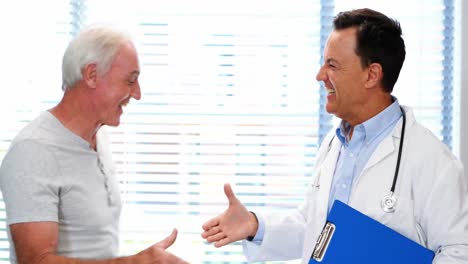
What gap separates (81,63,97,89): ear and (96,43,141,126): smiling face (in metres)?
0.01

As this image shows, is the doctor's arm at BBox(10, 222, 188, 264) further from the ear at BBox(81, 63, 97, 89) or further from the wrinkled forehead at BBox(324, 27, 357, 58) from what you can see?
the wrinkled forehead at BBox(324, 27, 357, 58)

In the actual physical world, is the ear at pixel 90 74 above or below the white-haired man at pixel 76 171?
above

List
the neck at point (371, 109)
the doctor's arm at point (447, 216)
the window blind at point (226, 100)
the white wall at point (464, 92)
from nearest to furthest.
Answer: the doctor's arm at point (447, 216)
the neck at point (371, 109)
the white wall at point (464, 92)
the window blind at point (226, 100)

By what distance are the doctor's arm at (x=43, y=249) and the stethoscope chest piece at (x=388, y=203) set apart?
599 millimetres

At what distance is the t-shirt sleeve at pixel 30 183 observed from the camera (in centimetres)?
167

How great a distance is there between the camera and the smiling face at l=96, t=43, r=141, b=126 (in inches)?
73.0

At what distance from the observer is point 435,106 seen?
2.65 meters

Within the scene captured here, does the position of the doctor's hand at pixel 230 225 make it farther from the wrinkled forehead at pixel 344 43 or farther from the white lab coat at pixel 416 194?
the wrinkled forehead at pixel 344 43

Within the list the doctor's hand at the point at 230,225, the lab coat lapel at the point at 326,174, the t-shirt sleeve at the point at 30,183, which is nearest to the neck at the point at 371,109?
the lab coat lapel at the point at 326,174

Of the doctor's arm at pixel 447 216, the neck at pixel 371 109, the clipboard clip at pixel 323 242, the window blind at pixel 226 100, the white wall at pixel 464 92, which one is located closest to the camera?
the doctor's arm at pixel 447 216

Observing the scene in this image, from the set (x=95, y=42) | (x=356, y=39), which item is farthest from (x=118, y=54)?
(x=356, y=39)

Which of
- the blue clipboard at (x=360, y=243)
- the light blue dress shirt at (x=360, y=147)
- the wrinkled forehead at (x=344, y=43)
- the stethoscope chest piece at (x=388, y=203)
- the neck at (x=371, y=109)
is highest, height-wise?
the wrinkled forehead at (x=344, y=43)

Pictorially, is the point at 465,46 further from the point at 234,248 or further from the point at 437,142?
the point at 234,248

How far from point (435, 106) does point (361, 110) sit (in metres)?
0.92
